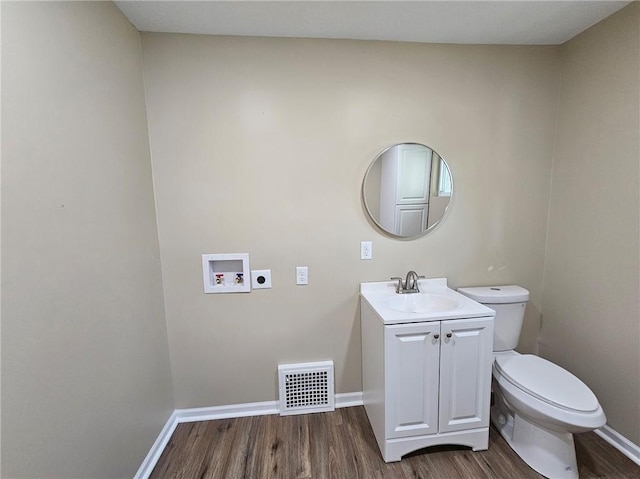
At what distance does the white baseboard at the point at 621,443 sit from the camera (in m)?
1.53

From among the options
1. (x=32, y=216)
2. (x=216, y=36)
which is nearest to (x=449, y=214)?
(x=216, y=36)

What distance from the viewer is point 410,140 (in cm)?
184

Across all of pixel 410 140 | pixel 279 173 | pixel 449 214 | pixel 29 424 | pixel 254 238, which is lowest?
pixel 29 424

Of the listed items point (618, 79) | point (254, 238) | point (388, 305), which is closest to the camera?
point (618, 79)

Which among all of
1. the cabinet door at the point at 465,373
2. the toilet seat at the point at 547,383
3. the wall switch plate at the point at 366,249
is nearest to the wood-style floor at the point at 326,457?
the cabinet door at the point at 465,373

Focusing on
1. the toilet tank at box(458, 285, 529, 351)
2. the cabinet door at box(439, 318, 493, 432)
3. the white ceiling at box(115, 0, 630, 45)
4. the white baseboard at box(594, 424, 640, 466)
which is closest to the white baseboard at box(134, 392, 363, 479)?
the cabinet door at box(439, 318, 493, 432)

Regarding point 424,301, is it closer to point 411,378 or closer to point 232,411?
point 411,378

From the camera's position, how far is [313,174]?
1.80 meters

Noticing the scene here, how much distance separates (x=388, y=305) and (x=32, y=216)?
1613 mm

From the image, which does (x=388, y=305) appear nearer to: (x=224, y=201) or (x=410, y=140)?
(x=410, y=140)

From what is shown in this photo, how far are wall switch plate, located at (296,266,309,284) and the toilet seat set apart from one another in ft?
4.08

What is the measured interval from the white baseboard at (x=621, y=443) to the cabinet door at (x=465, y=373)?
0.75 m

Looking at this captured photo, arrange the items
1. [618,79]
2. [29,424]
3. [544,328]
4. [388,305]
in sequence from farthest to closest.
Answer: [544,328]
[388,305]
[618,79]
[29,424]

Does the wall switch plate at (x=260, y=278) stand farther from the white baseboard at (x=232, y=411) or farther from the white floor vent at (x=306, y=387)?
the white baseboard at (x=232, y=411)
